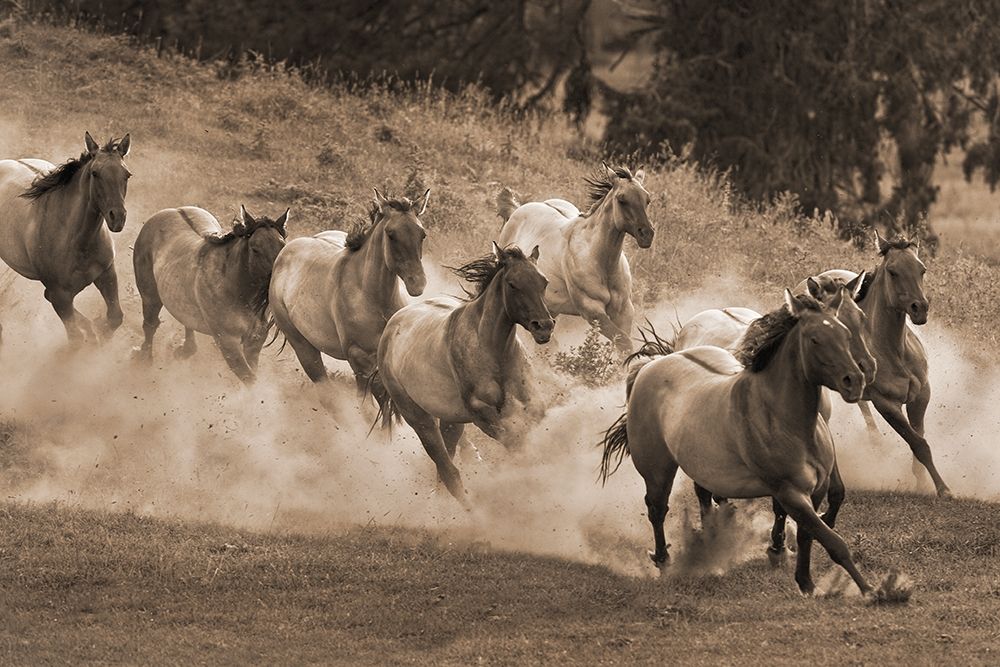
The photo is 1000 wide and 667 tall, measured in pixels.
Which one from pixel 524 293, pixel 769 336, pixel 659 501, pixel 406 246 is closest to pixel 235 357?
pixel 406 246

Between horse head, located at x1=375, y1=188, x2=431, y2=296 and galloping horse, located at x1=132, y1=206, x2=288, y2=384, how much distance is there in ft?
5.00

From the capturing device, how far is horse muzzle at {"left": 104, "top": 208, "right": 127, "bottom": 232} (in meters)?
14.0

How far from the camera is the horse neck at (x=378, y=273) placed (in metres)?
13.1

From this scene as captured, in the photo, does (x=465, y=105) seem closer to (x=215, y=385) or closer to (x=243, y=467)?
(x=215, y=385)

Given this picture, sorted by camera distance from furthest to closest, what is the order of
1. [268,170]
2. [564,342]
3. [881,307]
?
1. [268,170]
2. [564,342]
3. [881,307]

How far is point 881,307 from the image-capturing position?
1228 centimetres

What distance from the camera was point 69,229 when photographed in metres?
14.8

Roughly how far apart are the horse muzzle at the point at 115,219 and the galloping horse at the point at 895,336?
5827 mm

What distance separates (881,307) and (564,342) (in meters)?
5.57

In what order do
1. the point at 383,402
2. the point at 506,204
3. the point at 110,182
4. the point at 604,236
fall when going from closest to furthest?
the point at 383,402 < the point at 110,182 < the point at 604,236 < the point at 506,204

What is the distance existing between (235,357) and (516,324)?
3.80 metres

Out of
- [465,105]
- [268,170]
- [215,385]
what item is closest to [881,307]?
[215,385]

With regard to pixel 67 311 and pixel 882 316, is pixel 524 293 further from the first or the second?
pixel 67 311

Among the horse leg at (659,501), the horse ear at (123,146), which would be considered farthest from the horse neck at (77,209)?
the horse leg at (659,501)
